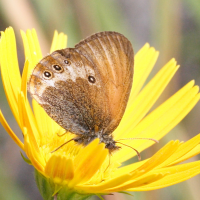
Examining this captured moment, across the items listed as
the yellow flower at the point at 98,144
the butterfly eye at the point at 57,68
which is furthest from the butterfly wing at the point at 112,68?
the yellow flower at the point at 98,144

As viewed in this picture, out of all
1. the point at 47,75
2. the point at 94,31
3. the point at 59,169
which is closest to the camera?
the point at 59,169

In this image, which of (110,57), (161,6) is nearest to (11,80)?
(110,57)

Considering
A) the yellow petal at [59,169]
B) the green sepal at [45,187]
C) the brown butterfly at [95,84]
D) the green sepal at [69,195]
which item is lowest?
the green sepal at [69,195]

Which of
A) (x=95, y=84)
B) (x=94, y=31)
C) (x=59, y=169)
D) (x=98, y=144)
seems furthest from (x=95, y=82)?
(x=94, y=31)

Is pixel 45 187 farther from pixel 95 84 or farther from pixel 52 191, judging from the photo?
pixel 95 84

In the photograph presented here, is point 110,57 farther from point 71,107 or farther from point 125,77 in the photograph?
point 71,107

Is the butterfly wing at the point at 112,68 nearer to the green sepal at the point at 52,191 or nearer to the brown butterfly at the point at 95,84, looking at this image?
the brown butterfly at the point at 95,84
